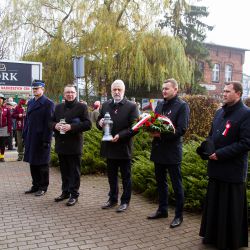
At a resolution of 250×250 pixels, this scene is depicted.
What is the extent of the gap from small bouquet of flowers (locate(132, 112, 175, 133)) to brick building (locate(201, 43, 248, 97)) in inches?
1625

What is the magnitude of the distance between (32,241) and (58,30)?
649 inches

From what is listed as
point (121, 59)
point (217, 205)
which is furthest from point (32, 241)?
point (121, 59)

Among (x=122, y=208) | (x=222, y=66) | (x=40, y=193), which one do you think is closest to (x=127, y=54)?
(x=40, y=193)

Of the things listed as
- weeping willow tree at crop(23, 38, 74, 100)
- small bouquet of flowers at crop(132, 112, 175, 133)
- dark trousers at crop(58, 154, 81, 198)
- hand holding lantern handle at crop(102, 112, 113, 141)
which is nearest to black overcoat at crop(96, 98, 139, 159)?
hand holding lantern handle at crop(102, 112, 113, 141)

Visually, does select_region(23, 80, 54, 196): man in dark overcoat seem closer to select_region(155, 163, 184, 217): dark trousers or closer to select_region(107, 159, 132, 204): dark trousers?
select_region(107, 159, 132, 204): dark trousers

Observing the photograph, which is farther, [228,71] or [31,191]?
[228,71]

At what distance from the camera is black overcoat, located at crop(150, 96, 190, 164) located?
4980mm

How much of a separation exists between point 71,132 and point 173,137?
1.94 m

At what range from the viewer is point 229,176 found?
4234mm

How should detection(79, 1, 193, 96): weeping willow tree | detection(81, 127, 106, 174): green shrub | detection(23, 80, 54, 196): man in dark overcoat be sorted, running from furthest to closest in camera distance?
1. detection(79, 1, 193, 96): weeping willow tree
2. detection(81, 127, 106, 174): green shrub
3. detection(23, 80, 54, 196): man in dark overcoat

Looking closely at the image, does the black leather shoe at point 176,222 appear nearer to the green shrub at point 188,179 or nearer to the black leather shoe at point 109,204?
the green shrub at point 188,179

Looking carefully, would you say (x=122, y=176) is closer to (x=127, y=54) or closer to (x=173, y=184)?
(x=173, y=184)

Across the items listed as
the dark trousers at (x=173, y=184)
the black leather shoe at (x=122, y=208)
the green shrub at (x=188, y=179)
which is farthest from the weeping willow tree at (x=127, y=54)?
the dark trousers at (x=173, y=184)

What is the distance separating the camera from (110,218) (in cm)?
556
